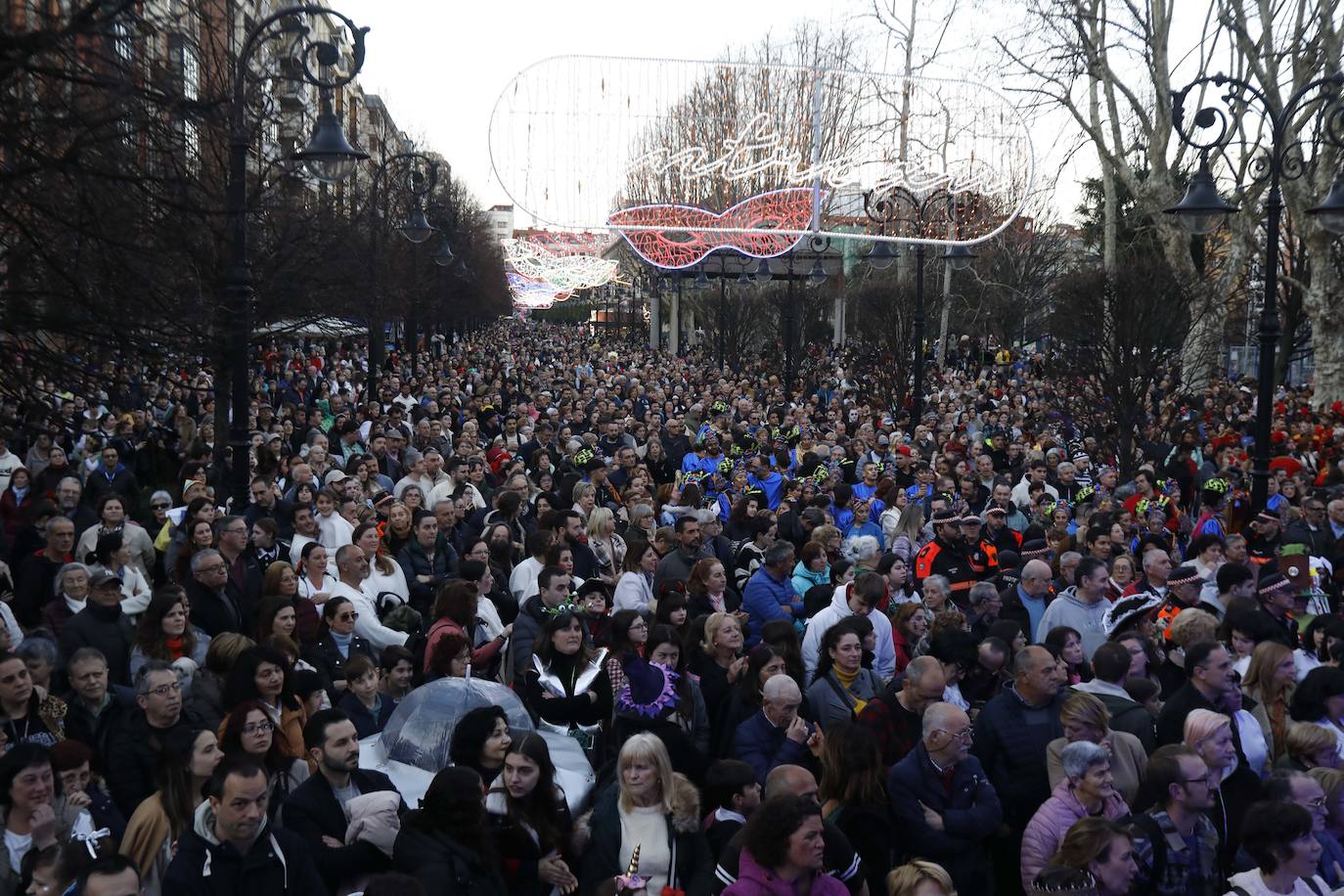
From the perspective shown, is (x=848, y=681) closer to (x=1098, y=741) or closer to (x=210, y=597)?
(x=1098, y=741)

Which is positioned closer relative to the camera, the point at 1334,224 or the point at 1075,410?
the point at 1334,224

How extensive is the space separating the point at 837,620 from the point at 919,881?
3299 millimetres

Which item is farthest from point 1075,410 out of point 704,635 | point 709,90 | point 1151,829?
point 1151,829

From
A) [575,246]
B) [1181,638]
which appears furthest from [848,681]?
[575,246]

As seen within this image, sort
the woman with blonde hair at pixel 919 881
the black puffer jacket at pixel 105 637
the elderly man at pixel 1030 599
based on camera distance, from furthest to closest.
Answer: the elderly man at pixel 1030 599 < the black puffer jacket at pixel 105 637 < the woman with blonde hair at pixel 919 881

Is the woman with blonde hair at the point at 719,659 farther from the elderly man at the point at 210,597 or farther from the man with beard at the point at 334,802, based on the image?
the elderly man at the point at 210,597

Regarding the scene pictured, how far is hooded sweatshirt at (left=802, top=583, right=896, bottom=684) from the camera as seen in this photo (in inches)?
303

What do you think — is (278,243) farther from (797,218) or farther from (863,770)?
(863,770)

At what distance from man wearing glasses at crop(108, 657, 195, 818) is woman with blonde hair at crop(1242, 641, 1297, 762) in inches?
195

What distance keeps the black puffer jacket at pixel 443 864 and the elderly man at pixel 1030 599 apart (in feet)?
15.9

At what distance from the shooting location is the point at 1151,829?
5.09 m

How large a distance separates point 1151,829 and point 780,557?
413 centimetres

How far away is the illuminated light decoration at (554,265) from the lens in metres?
74.1

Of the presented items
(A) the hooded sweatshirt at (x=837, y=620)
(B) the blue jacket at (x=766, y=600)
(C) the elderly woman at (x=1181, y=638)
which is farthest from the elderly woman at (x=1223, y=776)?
(B) the blue jacket at (x=766, y=600)
